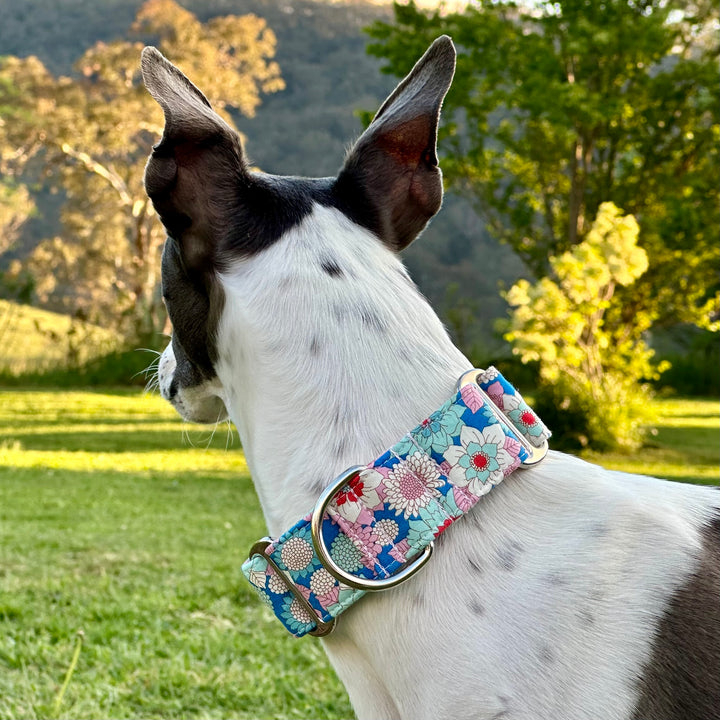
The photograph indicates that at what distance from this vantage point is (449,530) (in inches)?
52.7

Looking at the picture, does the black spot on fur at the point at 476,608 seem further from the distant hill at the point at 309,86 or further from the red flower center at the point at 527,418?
the distant hill at the point at 309,86

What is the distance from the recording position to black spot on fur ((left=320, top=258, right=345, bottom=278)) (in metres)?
1.48

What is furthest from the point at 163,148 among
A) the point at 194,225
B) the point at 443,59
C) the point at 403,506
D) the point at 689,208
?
the point at 689,208

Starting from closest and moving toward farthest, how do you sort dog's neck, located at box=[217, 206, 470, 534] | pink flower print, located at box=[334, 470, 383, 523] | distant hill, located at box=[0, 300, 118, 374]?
pink flower print, located at box=[334, 470, 383, 523]
dog's neck, located at box=[217, 206, 470, 534]
distant hill, located at box=[0, 300, 118, 374]

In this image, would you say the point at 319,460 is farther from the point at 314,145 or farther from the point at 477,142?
the point at 314,145

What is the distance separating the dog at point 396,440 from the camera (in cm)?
124

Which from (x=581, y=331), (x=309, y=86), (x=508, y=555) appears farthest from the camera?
(x=309, y=86)

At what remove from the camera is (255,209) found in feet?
5.06

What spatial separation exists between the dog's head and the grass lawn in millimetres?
1196

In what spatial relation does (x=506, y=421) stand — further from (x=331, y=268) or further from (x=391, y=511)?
(x=331, y=268)

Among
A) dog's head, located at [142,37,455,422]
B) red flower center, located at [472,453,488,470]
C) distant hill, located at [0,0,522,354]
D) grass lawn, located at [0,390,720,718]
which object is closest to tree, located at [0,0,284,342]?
distant hill, located at [0,0,522,354]

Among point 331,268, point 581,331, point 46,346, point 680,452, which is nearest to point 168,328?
point 581,331

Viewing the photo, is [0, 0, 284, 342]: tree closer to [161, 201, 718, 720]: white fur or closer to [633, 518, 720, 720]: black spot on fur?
[161, 201, 718, 720]: white fur

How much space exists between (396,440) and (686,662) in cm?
49
